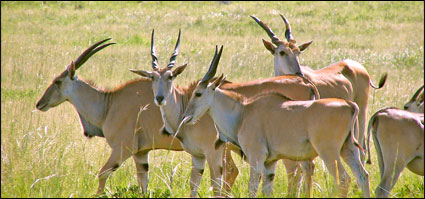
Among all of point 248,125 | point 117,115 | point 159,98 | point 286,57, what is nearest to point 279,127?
point 248,125

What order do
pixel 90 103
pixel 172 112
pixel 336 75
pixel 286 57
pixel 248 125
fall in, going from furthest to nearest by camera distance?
pixel 286 57 < pixel 336 75 < pixel 90 103 < pixel 172 112 < pixel 248 125

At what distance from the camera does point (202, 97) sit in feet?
21.8

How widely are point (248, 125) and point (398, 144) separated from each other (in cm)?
153

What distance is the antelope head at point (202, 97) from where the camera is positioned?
6605mm

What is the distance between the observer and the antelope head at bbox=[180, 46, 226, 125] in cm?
661

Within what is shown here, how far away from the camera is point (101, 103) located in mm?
7656

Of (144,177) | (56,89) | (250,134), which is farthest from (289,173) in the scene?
(56,89)

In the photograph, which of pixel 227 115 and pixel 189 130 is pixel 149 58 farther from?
pixel 227 115

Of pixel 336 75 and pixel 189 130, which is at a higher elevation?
pixel 336 75

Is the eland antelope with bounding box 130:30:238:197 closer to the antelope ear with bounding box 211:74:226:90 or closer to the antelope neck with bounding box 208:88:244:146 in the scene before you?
the antelope neck with bounding box 208:88:244:146

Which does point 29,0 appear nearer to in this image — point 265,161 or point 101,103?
point 101,103

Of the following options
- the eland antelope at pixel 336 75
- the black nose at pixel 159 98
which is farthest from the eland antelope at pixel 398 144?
the eland antelope at pixel 336 75

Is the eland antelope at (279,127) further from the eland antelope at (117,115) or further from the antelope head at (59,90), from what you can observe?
the antelope head at (59,90)

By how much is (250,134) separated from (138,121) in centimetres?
148
